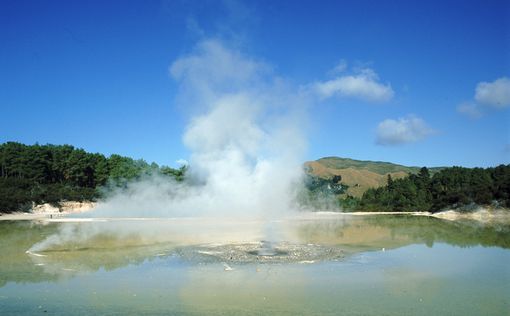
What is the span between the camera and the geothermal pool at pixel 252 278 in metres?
13.2

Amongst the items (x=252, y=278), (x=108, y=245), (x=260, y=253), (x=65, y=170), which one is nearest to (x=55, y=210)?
(x=65, y=170)

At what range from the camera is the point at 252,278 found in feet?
56.0

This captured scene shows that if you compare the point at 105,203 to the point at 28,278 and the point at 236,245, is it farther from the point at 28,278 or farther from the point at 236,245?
the point at 28,278

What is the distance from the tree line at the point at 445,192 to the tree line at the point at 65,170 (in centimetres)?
3598

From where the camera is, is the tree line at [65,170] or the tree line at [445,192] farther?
the tree line at [65,170]

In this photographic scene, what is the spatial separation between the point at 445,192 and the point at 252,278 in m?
61.9

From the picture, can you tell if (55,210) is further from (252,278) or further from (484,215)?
(484,215)

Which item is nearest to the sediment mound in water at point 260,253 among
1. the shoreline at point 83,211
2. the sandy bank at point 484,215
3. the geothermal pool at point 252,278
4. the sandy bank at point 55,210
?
the geothermal pool at point 252,278

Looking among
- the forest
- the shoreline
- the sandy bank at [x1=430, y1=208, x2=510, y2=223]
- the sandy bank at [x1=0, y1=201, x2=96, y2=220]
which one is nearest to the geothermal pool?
the shoreline

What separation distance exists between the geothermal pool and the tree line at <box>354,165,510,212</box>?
34.9m

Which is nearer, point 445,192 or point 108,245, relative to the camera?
point 108,245

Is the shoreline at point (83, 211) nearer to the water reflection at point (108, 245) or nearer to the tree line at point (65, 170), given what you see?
the tree line at point (65, 170)

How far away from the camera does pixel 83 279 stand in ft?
56.2

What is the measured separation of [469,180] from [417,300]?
202 feet
